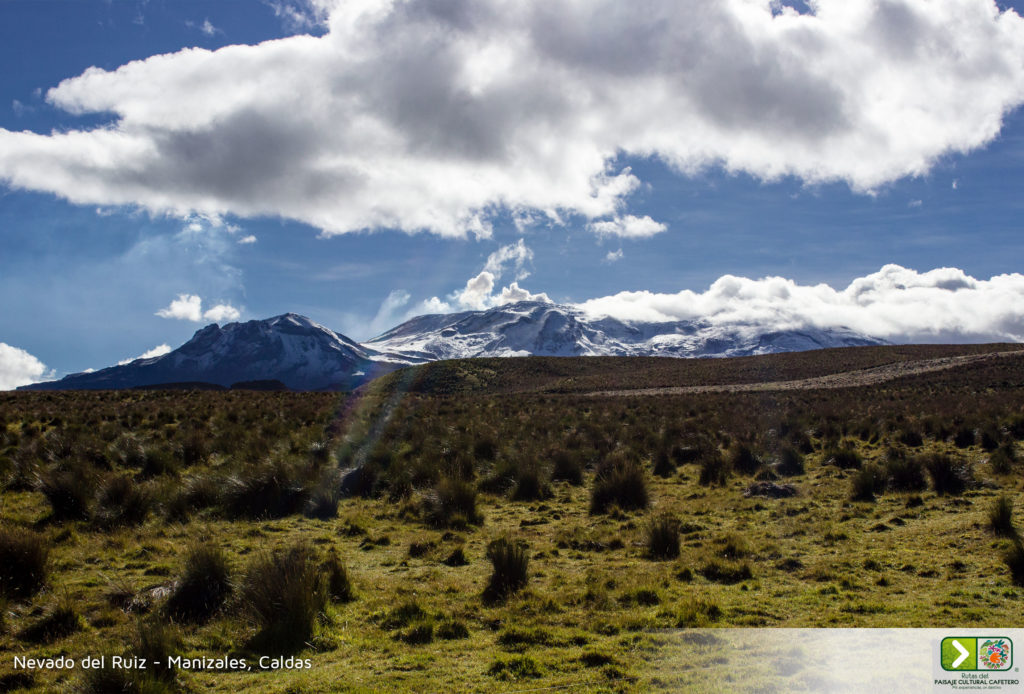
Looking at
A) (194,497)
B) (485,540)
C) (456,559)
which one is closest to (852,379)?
(485,540)

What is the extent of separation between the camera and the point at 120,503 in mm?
10461

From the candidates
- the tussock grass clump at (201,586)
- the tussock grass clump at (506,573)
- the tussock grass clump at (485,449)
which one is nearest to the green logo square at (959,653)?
the tussock grass clump at (506,573)

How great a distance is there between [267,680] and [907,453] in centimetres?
1749

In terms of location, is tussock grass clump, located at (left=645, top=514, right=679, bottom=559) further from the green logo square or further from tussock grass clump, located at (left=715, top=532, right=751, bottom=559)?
the green logo square

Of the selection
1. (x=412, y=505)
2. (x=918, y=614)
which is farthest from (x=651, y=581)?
(x=412, y=505)

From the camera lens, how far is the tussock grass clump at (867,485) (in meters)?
12.3

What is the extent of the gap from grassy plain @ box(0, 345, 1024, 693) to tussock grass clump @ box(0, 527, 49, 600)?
0.03 metres

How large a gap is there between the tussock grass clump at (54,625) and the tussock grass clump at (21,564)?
911 millimetres

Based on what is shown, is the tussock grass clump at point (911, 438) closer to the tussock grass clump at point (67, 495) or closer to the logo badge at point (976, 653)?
the logo badge at point (976, 653)

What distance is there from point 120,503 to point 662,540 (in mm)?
9429

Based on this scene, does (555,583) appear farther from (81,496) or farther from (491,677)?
(81,496)

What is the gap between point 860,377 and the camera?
4897 cm

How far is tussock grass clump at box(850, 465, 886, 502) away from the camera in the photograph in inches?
484

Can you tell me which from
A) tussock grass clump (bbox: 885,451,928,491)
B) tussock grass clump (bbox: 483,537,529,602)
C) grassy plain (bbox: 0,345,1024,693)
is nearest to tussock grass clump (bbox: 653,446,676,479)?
grassy plain (bbox: 0,345,1024,693)
